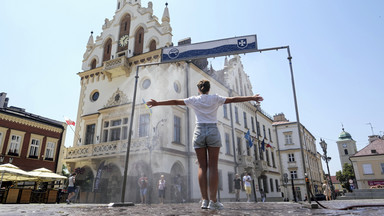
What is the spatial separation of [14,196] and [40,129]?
11744mm

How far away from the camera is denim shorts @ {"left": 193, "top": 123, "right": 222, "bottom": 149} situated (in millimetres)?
4020

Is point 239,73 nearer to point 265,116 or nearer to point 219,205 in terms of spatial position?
point 265,116

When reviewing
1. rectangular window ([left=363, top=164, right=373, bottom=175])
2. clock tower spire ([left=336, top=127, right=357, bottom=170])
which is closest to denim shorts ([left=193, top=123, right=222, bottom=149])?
rectangular window ([left=363, top=164, right=373, bottom=175])

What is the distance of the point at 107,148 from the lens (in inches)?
750

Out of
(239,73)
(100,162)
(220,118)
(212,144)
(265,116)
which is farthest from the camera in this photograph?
(265,116)

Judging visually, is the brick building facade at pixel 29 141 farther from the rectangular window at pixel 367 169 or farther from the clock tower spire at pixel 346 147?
the clock tower spire at pixel 346 147

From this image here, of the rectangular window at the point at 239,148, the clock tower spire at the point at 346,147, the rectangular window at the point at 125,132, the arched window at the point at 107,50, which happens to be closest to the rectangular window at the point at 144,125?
the rectangular window at the point at 125,132

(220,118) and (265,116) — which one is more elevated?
(265,116)

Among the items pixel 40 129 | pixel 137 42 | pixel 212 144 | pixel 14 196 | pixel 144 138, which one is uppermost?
pixel 137 42

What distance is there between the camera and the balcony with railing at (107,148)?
1719 centimetres

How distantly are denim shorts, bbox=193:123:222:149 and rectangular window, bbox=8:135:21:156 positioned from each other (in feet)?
80.1

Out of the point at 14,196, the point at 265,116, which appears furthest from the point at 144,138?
the point at 265,116

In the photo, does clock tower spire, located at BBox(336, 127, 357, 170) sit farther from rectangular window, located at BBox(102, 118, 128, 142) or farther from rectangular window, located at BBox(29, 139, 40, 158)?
rectangular window, located at BBox(29, 139, 40, 158)

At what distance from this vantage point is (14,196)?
48.1 feet
